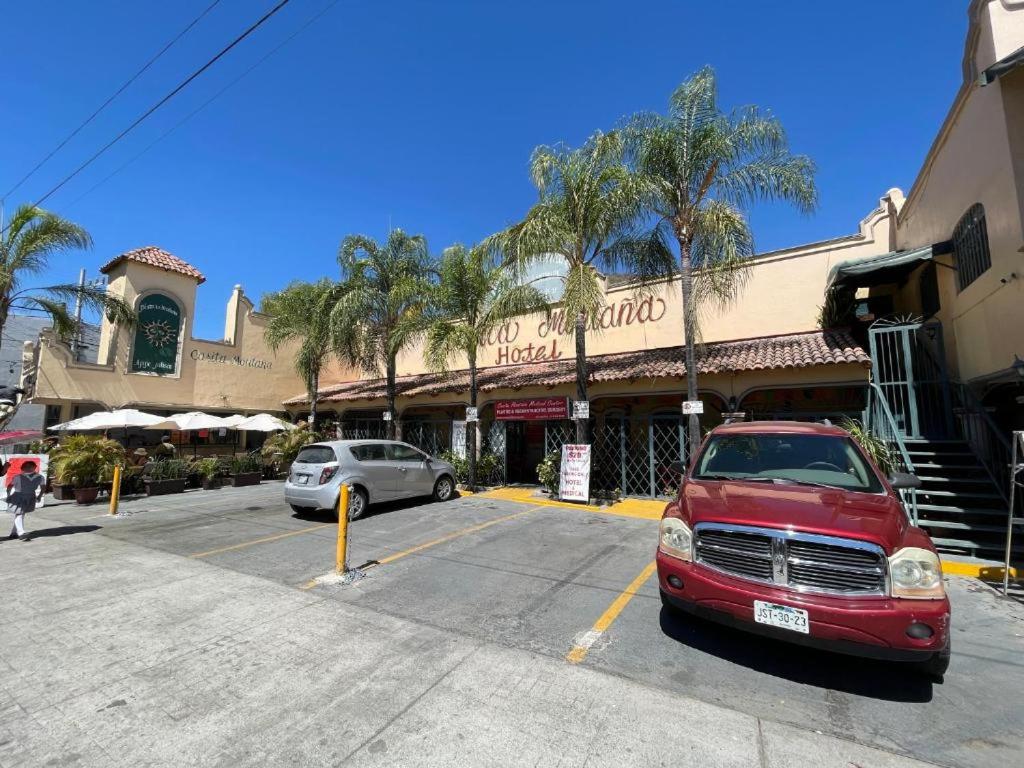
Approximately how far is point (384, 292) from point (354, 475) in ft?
23.4

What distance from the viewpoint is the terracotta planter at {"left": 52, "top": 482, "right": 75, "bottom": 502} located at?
12.5 metres

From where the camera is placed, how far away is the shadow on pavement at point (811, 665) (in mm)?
3355

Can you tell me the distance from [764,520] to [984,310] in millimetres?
7742

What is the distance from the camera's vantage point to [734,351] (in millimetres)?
12359

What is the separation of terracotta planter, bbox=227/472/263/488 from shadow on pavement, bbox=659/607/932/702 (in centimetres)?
1523

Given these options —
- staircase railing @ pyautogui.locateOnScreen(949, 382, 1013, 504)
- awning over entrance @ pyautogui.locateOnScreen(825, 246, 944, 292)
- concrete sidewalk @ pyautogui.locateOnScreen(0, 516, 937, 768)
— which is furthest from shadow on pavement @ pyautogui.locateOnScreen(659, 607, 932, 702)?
awning over entrance @ pyautogui.locateOnScreen(825, 246, 944, 292)

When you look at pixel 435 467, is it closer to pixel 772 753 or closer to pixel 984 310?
pixel 772 753

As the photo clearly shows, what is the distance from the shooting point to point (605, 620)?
4574 millimetres

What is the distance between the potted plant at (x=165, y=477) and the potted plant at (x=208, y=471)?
39cm

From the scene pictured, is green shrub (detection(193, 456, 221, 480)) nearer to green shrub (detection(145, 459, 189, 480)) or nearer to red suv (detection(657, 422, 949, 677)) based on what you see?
green shrub (detection(145, 459, 189, 480))

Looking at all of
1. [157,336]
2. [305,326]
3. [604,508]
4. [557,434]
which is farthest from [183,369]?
[604,508]

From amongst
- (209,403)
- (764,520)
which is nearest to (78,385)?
(209,403)

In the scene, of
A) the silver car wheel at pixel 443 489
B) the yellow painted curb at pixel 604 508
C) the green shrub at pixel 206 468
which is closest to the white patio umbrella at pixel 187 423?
the green shrub at pixel 206 468

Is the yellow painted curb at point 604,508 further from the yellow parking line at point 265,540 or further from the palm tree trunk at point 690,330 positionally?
the yellow parking line at point 265,540
